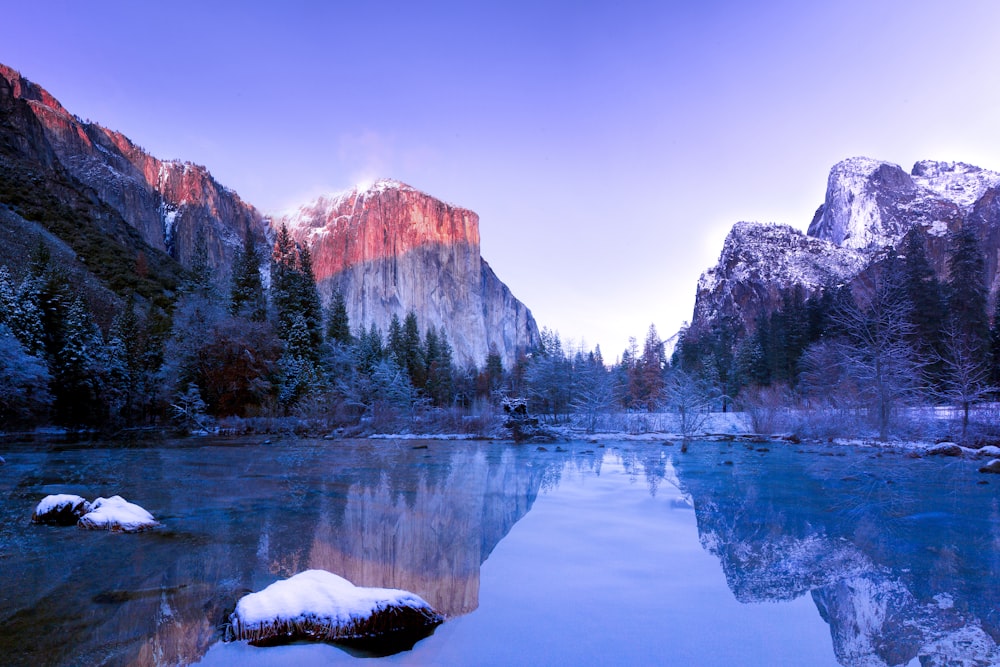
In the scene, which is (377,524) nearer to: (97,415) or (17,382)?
(17,382)

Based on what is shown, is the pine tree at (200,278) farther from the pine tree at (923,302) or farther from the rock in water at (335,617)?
the pine tree at (923,302)

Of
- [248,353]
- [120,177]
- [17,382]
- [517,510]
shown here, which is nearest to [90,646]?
[517,510]

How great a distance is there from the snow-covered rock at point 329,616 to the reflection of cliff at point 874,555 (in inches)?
120

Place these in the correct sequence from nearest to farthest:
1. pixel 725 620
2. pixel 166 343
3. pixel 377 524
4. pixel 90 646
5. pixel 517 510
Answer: pixel 90 646 → pixel 725 620 → pixel 377 524 → pixel 517 510 → pixel 166 343

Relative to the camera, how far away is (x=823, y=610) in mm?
4566

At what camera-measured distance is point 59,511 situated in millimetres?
7273

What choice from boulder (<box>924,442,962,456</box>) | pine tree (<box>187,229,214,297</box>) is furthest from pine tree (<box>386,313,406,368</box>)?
boulder (<box>924,442,962,456</box>)

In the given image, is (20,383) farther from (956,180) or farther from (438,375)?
(956,180)

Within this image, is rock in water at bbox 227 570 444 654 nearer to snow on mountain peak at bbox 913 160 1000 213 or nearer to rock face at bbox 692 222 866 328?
rock face at bbox 692 222 866 328

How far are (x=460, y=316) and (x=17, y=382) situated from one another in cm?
8802

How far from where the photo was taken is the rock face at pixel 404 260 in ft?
335

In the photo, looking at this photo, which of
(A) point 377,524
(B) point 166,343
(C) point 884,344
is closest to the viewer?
(A) point 377,524

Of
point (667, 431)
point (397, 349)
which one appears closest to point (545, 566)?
point (667, 431)

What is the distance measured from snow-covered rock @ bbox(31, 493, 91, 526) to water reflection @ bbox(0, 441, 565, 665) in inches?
9.9
